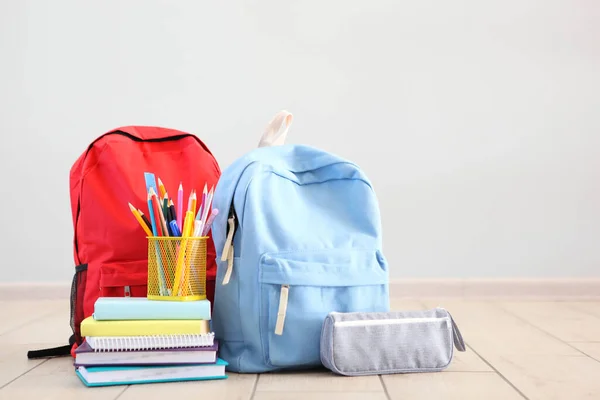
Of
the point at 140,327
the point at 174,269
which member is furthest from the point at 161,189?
the point at 140,327

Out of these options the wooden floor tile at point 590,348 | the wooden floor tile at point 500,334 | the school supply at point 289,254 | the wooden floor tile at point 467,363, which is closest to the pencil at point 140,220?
the school supply at point 289,254

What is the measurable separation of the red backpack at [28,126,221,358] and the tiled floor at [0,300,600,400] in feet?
0.49

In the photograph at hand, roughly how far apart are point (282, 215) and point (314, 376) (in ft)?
0.94

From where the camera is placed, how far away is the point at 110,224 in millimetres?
1464

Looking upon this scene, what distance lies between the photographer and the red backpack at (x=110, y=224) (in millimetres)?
1459

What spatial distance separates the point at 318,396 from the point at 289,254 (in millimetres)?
272

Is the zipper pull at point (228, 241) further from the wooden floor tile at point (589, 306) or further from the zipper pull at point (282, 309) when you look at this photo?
the wooden floor tile at point (589, 306)

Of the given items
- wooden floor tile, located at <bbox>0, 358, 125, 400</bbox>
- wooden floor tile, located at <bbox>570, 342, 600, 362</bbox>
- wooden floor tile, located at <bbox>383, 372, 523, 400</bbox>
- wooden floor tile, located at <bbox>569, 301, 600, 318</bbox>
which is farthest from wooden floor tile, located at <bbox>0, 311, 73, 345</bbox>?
wooden floor tile, located at <bbox>569, 301, 600, 318</bbox>

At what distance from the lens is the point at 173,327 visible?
50.6 inches

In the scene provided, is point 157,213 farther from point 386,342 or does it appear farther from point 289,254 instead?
point 386,342

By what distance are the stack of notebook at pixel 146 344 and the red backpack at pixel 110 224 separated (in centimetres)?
16

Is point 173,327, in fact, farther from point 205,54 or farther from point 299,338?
point 205,54

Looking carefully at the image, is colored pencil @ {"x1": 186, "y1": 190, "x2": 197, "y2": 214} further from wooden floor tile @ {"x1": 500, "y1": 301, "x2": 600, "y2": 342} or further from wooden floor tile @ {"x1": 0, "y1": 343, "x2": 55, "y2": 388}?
wooden floor tile @ {"x1": 500, "y1": 301, "x2": 600, "y2": 342}

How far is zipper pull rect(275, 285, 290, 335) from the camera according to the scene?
1.31m
